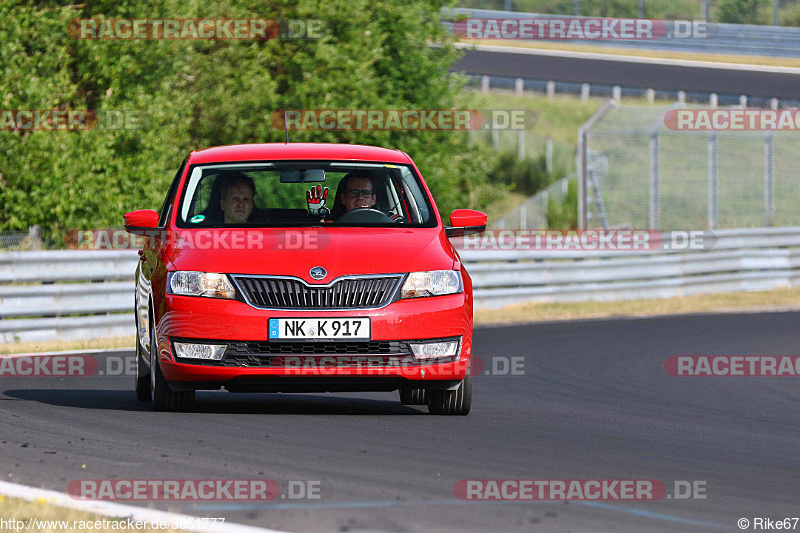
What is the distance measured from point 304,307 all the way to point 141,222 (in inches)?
62.0

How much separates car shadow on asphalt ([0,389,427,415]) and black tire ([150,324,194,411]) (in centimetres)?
10

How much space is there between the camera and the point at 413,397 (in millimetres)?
9812

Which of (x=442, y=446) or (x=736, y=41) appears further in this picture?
(x=736, y=41)

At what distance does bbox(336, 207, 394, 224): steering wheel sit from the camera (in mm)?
9180

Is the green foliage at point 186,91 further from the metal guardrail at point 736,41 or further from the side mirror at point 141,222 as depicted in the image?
the side mirror at point 141,222

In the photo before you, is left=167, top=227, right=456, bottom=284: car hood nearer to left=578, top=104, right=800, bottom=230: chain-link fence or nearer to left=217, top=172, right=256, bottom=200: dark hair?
left=217, top=172, right=256, bottom=200: dark hair

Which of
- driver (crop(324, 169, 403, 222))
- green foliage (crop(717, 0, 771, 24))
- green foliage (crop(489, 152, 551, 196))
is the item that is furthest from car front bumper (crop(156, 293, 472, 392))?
green foliage (crop(717, 0, 771, 24))

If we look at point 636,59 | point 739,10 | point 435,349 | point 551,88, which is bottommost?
point 551,88

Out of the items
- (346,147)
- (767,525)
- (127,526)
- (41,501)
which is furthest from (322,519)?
(346,147)

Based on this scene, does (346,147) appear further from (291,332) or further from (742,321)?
(742,321)

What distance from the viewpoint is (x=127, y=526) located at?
17.2 ft

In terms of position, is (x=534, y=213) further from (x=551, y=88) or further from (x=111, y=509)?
(x=111, y=509)

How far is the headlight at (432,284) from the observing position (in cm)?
841

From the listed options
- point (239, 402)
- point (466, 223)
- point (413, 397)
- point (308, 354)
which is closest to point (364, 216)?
point (466, 223)
